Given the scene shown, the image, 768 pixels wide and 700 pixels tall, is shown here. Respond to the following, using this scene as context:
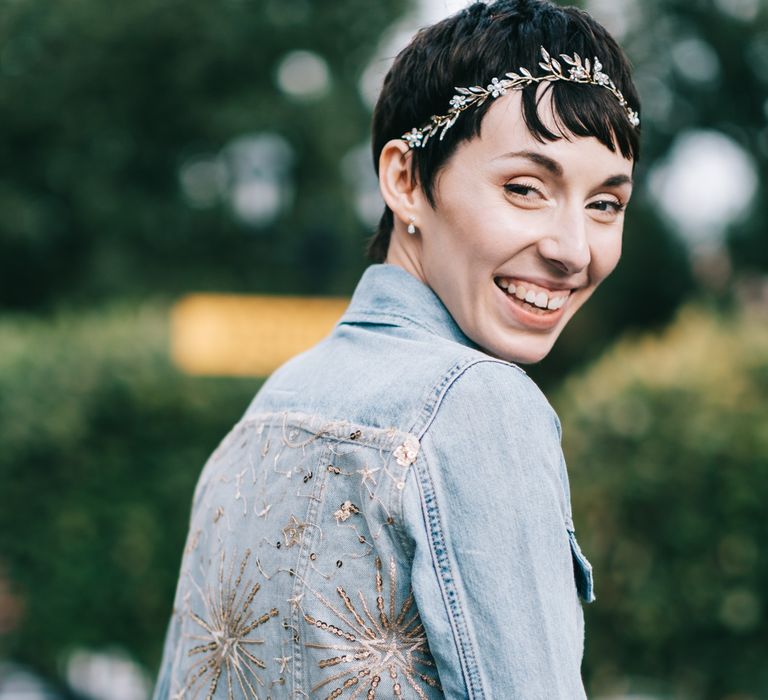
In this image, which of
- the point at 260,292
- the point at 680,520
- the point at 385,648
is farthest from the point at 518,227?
the point at 260,292

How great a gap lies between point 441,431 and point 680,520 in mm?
3724

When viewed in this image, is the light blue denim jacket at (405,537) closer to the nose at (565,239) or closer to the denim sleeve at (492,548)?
the denim sleeve at (492,548)

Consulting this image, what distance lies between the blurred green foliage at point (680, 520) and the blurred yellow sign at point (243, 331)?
9.05 feet

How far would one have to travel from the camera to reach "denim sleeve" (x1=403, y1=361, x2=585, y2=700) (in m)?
1.24

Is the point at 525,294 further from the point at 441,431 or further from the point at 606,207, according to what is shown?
the point at 441,431

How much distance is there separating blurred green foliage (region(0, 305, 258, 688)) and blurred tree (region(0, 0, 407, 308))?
34.1ft

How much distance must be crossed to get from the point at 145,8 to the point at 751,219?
11.3 m

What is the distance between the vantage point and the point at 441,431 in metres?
1.30

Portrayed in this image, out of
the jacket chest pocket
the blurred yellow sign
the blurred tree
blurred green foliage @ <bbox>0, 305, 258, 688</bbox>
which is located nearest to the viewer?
the jacket chest pocket

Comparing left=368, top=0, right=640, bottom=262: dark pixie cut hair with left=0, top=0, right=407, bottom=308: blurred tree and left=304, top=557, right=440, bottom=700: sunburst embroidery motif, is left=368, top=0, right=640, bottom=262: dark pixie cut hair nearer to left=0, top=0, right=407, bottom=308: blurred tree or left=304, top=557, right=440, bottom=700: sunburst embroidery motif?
left=304, top=557, right=440, bottom=700: sunburst embroidery motif

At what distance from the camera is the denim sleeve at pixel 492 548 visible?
4.06 feet

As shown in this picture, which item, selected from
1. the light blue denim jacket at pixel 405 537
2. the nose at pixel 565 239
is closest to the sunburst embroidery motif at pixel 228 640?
the light blue denim jacket at pixel 405 537

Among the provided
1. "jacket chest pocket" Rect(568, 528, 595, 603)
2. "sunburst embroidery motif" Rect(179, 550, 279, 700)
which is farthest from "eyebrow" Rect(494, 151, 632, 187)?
"sunburst embroidery motif" Rect(179, 550, 279, 700)

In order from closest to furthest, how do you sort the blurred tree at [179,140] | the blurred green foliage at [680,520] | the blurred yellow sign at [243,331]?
1. the blurred green foliage at [680,520]
2. the blurred yellow sign at [243,331]
3. the blurred tree at [179,140]
